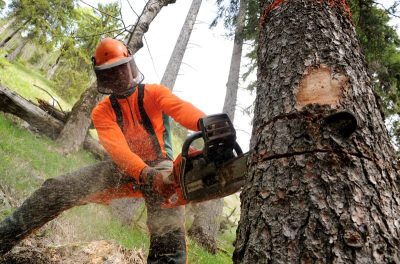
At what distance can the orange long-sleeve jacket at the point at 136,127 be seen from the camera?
9.97 ft

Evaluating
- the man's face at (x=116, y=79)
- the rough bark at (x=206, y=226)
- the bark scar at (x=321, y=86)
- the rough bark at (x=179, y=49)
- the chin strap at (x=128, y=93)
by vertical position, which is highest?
the rough bark at (x=179, y=49)

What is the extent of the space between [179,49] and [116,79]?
7154 mm

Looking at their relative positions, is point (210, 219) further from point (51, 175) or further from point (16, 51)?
point (16, 51)

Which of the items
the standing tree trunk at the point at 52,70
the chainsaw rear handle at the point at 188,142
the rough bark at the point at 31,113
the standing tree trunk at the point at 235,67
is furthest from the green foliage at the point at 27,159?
the standing tree trunk at the point at 52,70

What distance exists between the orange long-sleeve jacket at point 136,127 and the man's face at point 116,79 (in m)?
0.11

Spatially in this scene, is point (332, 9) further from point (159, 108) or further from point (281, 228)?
point (159, 108)

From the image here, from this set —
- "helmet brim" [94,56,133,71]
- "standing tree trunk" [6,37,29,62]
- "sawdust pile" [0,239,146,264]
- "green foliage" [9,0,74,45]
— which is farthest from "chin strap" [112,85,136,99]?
"standing tree trunk" [6,37,29,62]

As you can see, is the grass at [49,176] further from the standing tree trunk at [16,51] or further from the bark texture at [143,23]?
the standing tree trunk at [16,51]

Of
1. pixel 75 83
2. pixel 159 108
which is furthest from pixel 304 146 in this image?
pixel 75 83

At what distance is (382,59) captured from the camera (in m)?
6.30

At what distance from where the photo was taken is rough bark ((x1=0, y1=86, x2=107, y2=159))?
27.1 ft

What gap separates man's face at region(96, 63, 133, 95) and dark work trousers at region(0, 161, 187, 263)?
74 centimetres

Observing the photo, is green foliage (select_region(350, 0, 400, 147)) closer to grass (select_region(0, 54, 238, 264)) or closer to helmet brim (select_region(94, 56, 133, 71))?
helmet brim (select_region(94, 56, 133, 71))

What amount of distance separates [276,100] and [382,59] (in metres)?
5.66
